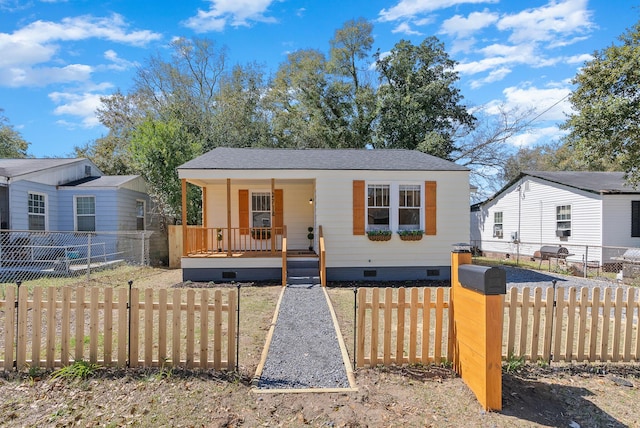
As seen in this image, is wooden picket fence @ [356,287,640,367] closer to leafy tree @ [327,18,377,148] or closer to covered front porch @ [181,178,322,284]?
covered front porch @ [181,178,322,284]

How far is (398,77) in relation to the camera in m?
23.8

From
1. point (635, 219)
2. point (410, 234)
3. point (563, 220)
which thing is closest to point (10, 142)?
point (410, 234)

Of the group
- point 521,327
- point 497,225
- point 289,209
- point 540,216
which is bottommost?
point 521,327

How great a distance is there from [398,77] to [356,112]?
3.53m

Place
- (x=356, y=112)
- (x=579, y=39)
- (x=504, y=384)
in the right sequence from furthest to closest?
(x=356, y=112) → (x=579, y=39) → (x=504, y=384)

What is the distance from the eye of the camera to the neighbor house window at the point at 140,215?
16672 millimetres

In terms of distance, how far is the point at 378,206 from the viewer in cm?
1101

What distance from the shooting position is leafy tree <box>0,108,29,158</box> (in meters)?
26.4

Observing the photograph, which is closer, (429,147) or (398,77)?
(429,147)

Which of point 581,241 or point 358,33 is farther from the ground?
point 358,33

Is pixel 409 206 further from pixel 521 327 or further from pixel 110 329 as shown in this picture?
pixel 110 329

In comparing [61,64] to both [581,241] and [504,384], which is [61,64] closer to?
[504,384]

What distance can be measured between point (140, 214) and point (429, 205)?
43.9 feet

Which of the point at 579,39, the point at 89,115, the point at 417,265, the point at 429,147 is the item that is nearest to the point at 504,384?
the point at 417,265
